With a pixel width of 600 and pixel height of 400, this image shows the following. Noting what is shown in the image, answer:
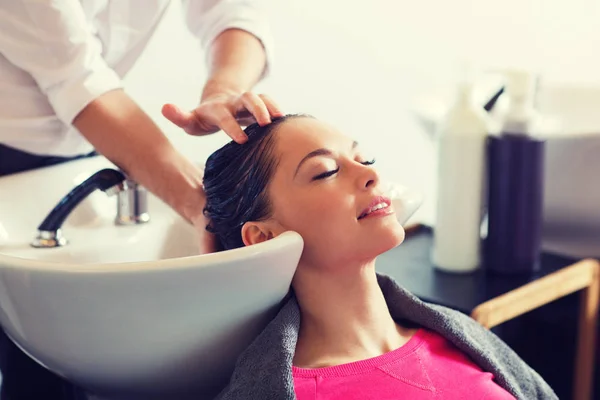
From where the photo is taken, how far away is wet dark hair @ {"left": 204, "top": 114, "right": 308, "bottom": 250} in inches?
36.6

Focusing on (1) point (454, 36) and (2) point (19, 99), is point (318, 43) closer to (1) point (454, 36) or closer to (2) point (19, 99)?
(1) point (454, 36)

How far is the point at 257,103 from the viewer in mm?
947

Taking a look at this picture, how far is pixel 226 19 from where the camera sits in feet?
4.06

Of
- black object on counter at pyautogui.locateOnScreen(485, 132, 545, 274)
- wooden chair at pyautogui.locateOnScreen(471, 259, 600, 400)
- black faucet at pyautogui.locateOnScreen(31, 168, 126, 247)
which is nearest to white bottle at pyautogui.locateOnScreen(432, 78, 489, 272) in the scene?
black object on counter at pyautogui.locateOnScreen(485, 132, 545, 274)

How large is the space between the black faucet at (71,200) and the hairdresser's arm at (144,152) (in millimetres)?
48

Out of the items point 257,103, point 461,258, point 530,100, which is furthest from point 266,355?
point 530,100

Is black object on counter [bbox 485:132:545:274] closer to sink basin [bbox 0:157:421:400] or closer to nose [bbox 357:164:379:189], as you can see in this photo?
nose [bbox 357:164:379:189]

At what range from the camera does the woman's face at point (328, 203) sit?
0.89 metres

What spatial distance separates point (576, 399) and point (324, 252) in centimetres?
81

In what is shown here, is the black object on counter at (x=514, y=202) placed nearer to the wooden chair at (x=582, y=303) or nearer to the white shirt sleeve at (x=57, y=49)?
the wooden chair at (x=582, y=303)

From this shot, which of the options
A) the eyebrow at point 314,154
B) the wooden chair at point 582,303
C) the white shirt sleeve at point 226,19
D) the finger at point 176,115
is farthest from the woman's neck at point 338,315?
the white shirt sleeve at point 226,19

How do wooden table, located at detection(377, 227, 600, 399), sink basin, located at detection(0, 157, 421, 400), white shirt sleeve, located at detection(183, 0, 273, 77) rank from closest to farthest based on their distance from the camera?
sink basin, located at detection(0, 157, 421, 400) < white shirt sleeve, located at detection(183, 0, 273, 77) < wooden table, located at detection(377, 227, 600, 399)

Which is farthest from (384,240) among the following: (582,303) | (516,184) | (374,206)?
(582,303)

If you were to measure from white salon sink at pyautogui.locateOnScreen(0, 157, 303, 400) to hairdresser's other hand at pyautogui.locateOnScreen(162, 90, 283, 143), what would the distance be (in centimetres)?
18
